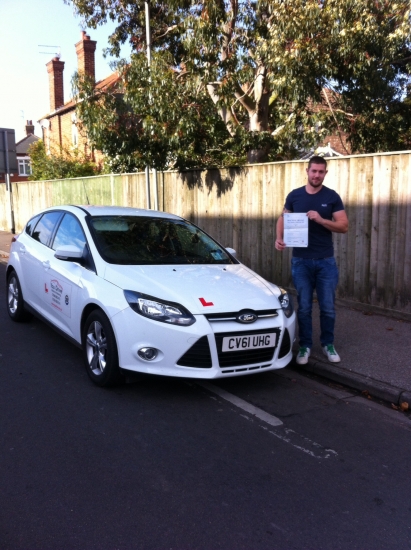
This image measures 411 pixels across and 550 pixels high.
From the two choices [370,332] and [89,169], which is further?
[89,169]

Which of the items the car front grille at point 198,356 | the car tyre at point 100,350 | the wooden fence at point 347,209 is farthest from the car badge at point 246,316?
the wooden fence at point 347,209

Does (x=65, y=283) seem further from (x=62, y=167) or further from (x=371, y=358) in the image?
(x=62, y=167)

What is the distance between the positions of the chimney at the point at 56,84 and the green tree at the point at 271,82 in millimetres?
20651

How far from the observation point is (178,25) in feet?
38.8

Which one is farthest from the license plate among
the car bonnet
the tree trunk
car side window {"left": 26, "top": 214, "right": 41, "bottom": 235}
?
the tree trunk

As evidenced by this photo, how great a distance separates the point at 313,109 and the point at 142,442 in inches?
331

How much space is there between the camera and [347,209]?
781 cm

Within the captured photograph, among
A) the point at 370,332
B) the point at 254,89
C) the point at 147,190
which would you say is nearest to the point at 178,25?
the point at 254,89

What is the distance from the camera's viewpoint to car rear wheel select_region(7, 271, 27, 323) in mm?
7043

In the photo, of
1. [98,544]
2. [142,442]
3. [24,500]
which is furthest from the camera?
[142,442]

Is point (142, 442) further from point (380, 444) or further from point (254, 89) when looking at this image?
point (254, 89)

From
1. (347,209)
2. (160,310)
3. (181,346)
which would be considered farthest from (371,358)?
(347,209)

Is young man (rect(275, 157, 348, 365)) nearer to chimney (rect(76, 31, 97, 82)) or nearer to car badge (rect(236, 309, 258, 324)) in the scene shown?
car badge (rect(236, 309, 258, 324))

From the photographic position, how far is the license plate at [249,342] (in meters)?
4.55
